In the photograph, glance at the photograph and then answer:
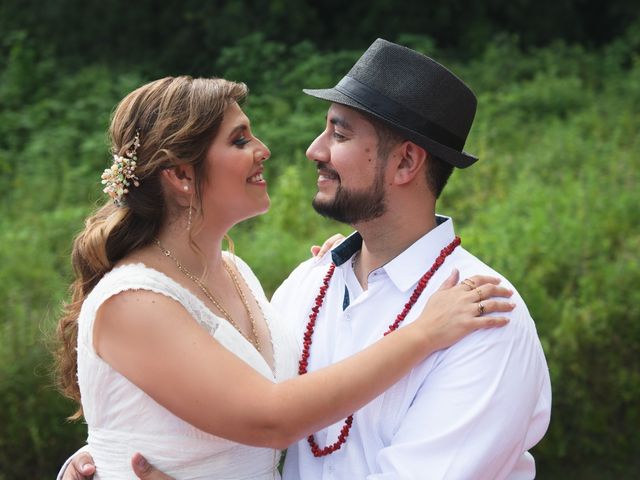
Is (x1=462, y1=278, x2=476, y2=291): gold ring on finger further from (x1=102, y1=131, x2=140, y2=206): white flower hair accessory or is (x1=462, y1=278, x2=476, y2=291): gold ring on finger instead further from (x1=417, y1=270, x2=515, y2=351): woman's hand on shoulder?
(x1=102, y1=131, x2=140, y2=206): white flower hair accessory

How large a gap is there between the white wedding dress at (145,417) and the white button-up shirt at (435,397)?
293mm

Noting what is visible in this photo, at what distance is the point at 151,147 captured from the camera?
3031 mm

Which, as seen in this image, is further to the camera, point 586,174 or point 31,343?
point 586,174

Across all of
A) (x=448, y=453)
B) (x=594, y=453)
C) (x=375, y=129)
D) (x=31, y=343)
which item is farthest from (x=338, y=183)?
(x=594, y=453)

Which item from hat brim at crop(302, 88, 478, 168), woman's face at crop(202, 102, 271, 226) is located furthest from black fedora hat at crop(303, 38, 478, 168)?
woman's face at crop(202, 102, 271, 226)

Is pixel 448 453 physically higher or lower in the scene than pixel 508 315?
lower

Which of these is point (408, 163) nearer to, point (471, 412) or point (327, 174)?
point (327, 174)

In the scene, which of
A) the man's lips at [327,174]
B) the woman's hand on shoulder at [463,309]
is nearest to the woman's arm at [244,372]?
the woman's hand on shoulder at [463,309]

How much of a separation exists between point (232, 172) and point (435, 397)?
950 mm

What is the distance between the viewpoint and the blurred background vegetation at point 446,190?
6.18 meters

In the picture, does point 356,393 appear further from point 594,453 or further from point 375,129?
point 594,453

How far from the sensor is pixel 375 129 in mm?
3268

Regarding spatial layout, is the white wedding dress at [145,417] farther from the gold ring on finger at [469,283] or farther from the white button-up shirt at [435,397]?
the gold ring on finger at [469,283]

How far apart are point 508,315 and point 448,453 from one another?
44 centimetres
